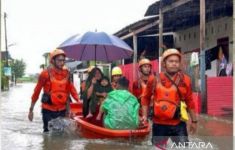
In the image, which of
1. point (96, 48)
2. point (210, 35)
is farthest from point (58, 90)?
point (210, 35)

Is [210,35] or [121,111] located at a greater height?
[210,35]

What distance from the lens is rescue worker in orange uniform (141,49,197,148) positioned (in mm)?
5590

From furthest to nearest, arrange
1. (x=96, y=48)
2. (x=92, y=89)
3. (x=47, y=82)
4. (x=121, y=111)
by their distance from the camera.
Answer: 1. (x=96, y=48)
2. (x=92, y=89)
3. (x=121, y=111)
4. (x=47, y=82)

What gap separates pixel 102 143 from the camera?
874cm

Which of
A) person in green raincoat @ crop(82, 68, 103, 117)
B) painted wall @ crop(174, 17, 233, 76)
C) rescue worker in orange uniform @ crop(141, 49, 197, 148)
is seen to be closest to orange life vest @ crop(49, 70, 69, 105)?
person in green raincoat @ crop(82, 68, 103, 117)

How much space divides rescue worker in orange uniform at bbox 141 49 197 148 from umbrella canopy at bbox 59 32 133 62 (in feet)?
14.5

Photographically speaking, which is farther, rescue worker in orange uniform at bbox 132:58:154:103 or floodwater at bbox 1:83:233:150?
rescue worker in orange uniform at bbox 132:58:154:103

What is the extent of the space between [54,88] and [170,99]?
10.2 ft

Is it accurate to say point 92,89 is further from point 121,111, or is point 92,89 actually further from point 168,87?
point 168,87

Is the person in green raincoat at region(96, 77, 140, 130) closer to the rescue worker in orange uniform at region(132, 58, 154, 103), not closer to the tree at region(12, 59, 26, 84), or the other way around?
the rescue worker in orange uniform at region(132, 58, 154, 103)

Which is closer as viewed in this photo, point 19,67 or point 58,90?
point 58,90

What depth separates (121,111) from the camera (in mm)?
8484

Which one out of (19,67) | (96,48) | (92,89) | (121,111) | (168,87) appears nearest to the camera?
(168,87)

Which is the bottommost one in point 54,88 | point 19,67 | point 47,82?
point 54,88
